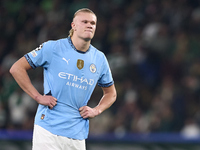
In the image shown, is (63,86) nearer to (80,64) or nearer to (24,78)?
(80,64)

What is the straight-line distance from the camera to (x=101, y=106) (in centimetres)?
518

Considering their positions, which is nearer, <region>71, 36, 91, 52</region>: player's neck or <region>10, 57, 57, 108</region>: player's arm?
<region>10, 57, 57, 108</region>: player's arm

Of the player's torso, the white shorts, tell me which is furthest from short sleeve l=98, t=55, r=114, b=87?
the white shorts

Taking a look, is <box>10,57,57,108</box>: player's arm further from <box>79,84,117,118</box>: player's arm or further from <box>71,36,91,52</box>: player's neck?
<box>71,36,91,52</box>: player's neck

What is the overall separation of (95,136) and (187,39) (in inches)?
135

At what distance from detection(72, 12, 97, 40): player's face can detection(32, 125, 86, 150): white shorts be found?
1.16m

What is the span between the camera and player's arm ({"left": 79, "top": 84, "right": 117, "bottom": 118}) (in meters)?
4.86

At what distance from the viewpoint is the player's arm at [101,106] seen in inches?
191

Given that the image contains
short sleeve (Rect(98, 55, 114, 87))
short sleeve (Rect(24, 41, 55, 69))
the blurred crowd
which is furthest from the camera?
the blurred crowd

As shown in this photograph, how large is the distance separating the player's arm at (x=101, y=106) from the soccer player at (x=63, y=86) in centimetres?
1

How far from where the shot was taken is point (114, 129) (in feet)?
31.8

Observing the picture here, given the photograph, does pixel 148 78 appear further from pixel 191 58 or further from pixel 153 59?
pixel 191 58

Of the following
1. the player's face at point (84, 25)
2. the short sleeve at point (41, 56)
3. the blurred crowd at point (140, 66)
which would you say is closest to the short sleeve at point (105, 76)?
the player's face at point (84, 25)

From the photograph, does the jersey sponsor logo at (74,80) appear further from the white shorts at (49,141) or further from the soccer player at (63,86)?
the white shorts at (49,141)
